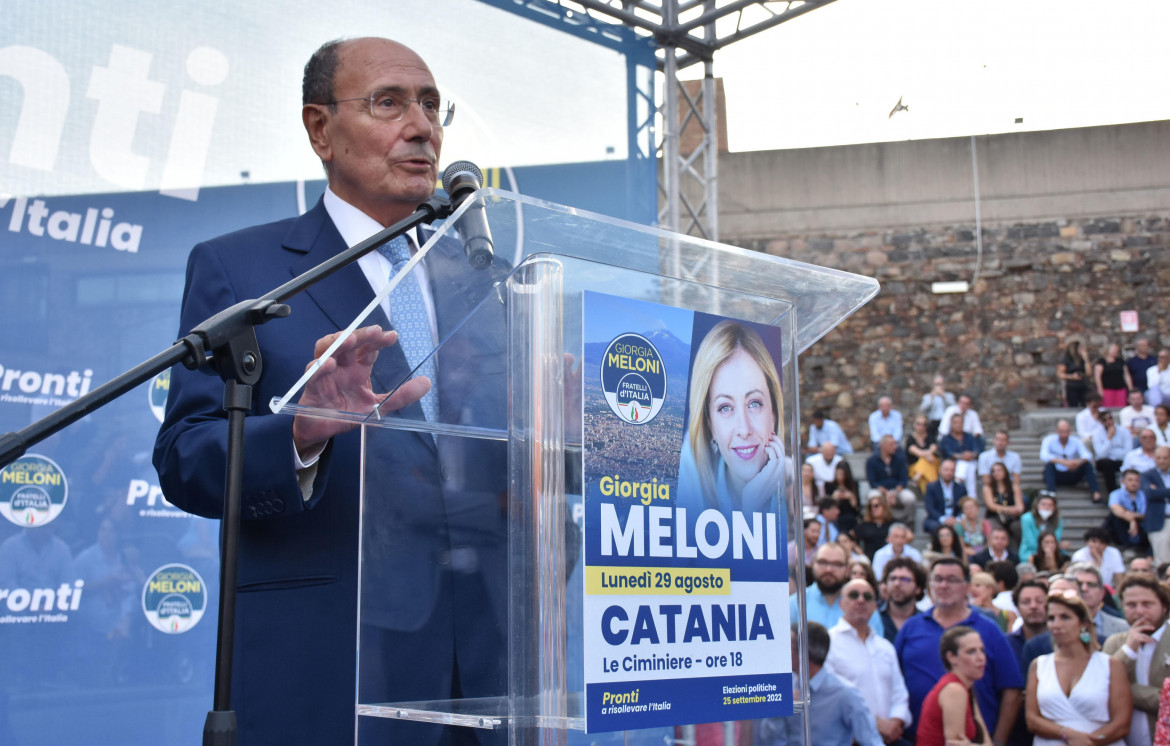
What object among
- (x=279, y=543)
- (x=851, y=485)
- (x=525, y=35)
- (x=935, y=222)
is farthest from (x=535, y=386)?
(x=935, y=222)

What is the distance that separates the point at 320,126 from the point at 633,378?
2.72ft

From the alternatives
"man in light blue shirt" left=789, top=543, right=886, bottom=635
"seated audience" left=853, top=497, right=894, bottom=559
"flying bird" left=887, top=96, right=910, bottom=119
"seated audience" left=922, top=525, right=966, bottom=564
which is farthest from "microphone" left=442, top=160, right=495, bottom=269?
"flying bird" left=887, top=96, right=910, bottom=119

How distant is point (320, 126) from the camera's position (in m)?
1.86

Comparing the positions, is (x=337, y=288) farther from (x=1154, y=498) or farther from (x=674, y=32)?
(x=1154, y=498)

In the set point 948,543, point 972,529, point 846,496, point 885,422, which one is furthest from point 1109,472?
Result: point 948,543

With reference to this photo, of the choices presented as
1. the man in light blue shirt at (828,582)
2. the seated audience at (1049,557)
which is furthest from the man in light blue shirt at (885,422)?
the man in light blue shirt at (828,582)

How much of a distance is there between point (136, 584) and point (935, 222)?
15.6 metres

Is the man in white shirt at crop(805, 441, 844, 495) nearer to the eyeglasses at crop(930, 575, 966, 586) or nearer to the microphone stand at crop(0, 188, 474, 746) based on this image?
the eyeglasses at crop(930, 575, 966, 586)

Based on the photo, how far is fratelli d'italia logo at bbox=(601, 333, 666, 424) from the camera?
1302 millimetres

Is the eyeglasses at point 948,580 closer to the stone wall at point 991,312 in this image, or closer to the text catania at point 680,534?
the text catania at point 680,534

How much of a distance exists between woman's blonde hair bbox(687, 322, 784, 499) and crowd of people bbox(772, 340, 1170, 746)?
203mm

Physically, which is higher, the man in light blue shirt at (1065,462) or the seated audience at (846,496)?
the man in light blue shirt at (1065,462)

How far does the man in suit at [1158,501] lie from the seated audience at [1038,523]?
0.94 metres

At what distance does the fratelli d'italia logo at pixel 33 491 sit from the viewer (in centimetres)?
329
